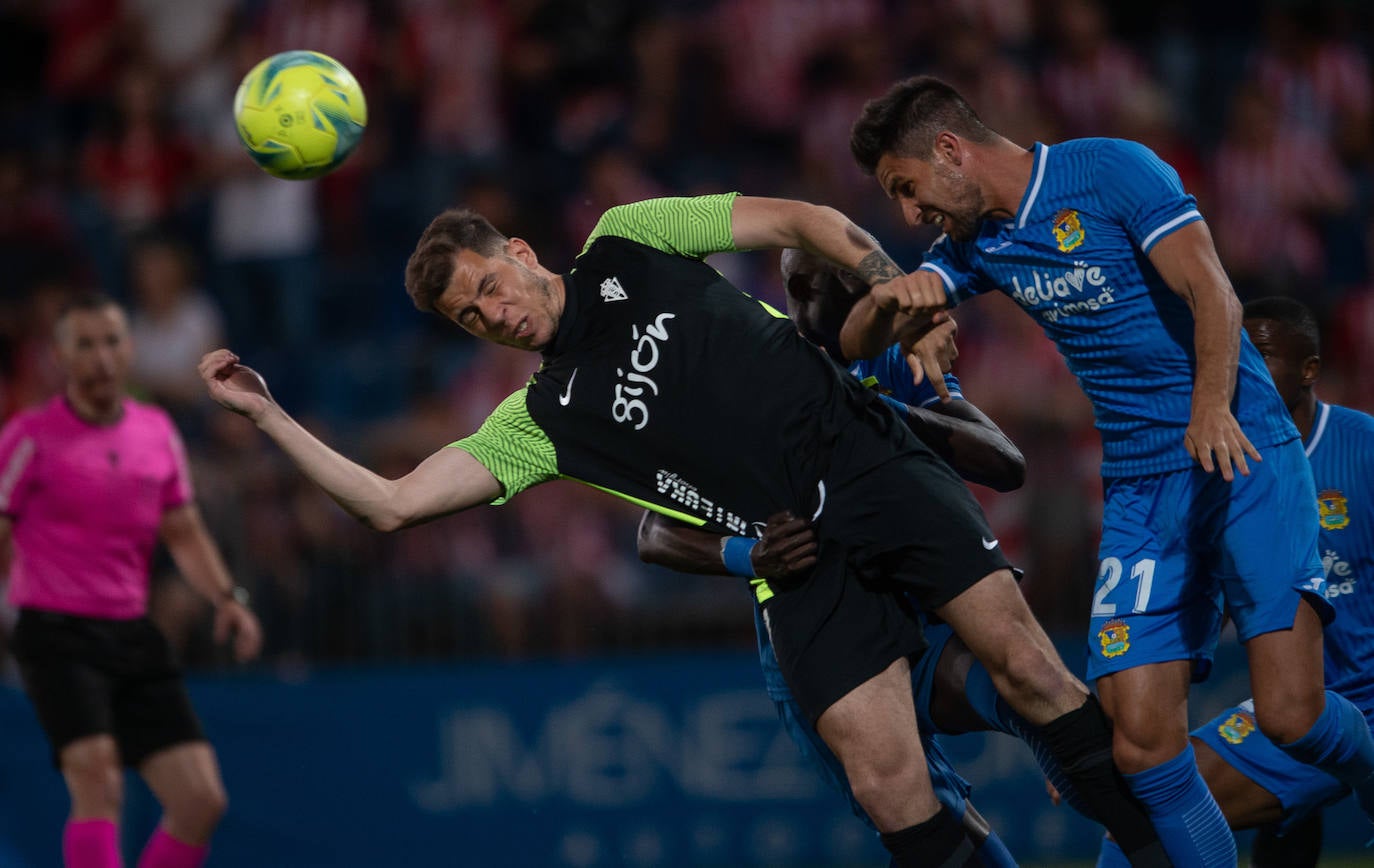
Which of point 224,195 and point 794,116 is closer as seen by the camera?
point 224,195

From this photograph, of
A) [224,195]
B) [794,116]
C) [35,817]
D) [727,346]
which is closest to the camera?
[727,346]

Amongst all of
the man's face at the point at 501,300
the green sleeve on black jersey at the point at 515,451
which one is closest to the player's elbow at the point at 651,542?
the green sleeve on black jersey at the point at 515,451

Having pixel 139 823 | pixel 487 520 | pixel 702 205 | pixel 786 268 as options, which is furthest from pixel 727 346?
pixel 139 823

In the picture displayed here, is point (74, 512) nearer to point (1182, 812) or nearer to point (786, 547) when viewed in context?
point (786, 547)

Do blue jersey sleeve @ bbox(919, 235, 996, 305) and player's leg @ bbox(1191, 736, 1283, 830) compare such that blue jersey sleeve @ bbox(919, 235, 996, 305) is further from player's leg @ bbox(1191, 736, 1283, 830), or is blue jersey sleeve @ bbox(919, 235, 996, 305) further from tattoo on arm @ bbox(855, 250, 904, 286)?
player's leg @ bbox(1191, 736, 1283, 830)

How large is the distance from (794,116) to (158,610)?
595 cm

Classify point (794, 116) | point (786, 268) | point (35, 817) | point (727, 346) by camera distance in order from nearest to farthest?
point (727, 346)
point (786, 268)
point (35, 817)
point (794, 116)

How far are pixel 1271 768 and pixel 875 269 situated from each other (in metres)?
2.30

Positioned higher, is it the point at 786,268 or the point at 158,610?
the point at 786,268

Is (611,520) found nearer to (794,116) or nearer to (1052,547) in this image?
(1052,547)

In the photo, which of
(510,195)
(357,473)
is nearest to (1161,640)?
(357,473)

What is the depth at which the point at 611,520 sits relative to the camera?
9.40 metres

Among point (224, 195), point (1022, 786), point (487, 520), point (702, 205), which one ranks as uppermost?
point (702, 205)

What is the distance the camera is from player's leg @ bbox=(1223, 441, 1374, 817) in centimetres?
494
